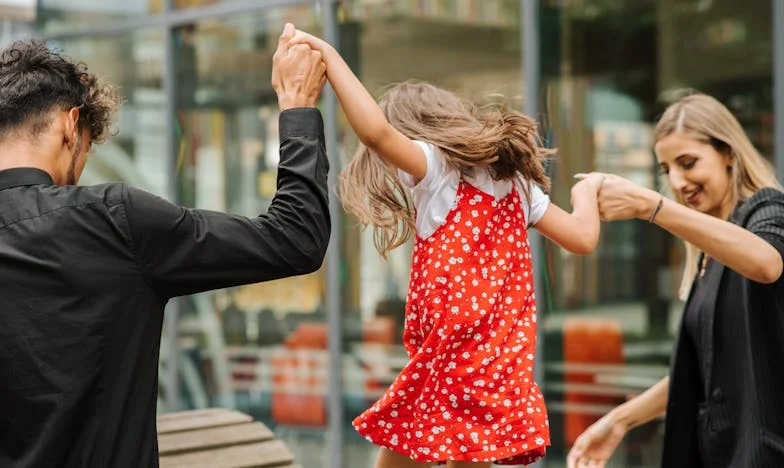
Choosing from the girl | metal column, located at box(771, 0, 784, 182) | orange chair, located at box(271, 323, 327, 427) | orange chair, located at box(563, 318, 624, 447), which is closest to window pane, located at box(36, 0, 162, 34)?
orange chair, located at box(271, 323, 327, 427)

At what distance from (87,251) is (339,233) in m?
4.39

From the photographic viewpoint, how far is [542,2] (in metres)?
5.50

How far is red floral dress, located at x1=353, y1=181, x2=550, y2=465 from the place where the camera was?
7.86 feet

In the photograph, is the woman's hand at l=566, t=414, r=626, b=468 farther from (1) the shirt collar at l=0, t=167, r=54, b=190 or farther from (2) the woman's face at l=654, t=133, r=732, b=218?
(1) the shirt collar at l=0, t=167, r=54, b=190

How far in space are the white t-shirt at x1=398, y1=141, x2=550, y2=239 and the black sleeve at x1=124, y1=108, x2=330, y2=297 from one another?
0.44 metres

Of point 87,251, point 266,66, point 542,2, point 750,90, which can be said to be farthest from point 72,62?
point 750,90

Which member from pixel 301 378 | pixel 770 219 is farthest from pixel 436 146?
pixel 301 378

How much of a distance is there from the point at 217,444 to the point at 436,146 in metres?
1.37

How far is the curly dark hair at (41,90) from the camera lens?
196 centimetres

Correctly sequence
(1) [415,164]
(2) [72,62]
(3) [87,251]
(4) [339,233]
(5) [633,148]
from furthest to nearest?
(5) [633,148], (4) [339,233], (1) [415,164], (2) [72,62], (3) [87,251]

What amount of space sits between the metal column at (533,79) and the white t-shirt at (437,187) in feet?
9.17

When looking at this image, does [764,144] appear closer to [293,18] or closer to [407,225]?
[293,18]

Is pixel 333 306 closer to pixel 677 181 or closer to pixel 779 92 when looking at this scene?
pixel 779 92

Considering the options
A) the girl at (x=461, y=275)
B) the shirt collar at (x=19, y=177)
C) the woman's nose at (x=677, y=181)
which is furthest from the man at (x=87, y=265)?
the woman's nose at (x=677, y=181)
